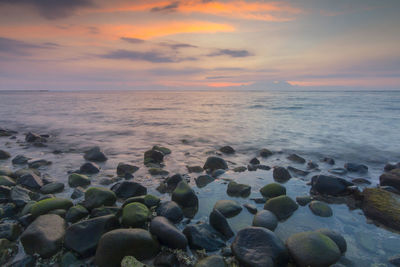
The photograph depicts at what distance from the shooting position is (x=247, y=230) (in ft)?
13.1

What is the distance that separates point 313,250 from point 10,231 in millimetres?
5332

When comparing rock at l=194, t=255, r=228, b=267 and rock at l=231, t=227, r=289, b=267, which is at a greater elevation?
rock at l=231, t=227, r=289, b=267

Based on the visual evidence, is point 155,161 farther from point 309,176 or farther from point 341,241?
point 341,241

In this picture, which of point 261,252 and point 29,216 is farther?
point 29,216

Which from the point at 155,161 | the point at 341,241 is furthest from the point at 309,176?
the point at 155,161

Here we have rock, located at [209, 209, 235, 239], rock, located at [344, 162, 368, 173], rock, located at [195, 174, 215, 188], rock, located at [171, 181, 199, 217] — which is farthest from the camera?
rock, located at [344, 162, 368, 173]

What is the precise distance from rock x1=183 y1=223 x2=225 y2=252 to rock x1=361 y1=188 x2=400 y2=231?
3512 millimetres

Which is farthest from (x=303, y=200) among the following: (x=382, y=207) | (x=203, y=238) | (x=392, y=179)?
(x=392, y=179)

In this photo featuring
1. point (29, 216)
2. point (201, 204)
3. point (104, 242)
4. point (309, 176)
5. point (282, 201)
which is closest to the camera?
point (104, 242)

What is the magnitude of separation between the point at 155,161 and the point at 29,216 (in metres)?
5.00

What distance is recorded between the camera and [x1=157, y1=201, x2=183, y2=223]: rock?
16.0 feet

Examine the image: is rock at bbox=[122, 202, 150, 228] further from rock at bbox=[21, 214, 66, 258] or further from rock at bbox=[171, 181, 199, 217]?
rock at bbox=[21, 214, 66, 258]

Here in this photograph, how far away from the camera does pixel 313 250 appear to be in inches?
142

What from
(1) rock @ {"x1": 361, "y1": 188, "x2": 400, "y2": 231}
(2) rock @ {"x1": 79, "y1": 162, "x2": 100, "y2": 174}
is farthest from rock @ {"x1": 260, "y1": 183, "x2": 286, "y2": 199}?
(2) rock @ {"x1": 79, "y1": 162, "x2": 100, "y2": 174}
